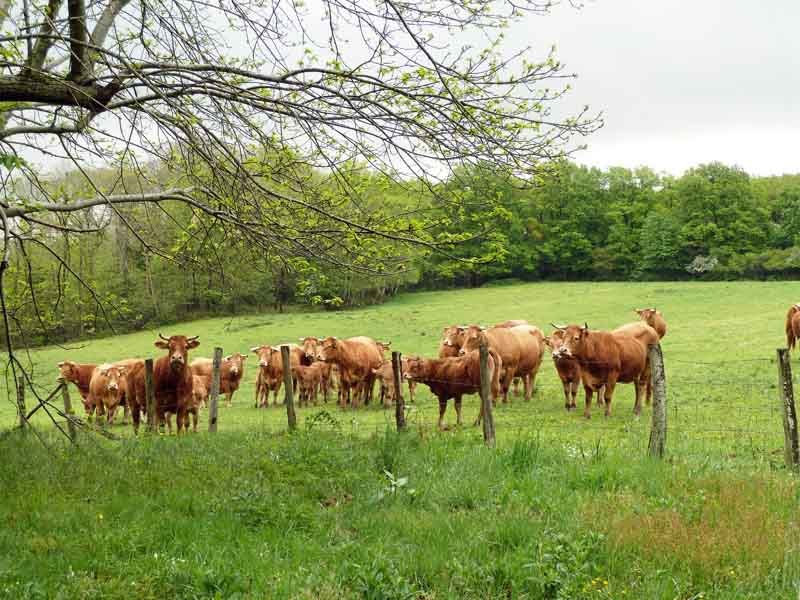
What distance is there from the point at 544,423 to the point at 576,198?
198 ft

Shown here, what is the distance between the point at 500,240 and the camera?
304 inches

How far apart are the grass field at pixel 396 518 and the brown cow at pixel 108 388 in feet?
29.6

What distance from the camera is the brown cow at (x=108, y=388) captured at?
19.7 metres

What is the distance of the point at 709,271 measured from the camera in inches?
2594

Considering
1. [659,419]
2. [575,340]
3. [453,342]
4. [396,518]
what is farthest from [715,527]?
[453,342]

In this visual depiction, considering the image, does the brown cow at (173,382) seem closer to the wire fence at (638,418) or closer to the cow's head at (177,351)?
the cow's head at (177,351)

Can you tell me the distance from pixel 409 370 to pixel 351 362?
5736 millimetres

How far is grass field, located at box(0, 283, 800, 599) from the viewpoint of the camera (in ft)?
17.0

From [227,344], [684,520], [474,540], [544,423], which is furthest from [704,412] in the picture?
[227,344]

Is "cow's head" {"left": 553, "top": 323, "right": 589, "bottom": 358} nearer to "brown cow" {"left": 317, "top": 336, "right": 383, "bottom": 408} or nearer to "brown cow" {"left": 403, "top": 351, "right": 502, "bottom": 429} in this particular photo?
"brown cow" {"left": 403, "top": 351, "right": 502, "bottom": 429}

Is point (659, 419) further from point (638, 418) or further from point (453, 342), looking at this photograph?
point (453, 342)

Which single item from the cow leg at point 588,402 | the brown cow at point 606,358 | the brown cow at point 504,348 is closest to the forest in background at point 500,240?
the brown cow at point 504,348

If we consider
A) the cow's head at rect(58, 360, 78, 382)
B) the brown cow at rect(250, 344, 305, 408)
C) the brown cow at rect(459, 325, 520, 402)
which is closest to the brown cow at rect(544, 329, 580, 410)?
the brown cow at rect(459, 325, 520, 402)

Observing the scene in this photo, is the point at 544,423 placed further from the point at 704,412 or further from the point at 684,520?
the point at 684,520
